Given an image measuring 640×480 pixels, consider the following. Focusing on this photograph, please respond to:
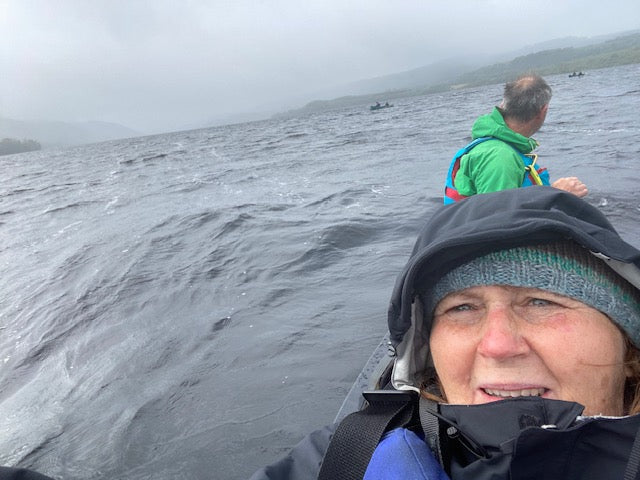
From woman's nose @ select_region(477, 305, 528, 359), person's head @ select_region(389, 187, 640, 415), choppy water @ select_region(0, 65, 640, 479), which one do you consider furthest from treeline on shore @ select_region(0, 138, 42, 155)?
woman's nose @ select_region(477, 305, 528, 359)

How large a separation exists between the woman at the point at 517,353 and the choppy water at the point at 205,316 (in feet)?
8.33

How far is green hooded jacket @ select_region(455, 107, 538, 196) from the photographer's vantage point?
3658 millimetres

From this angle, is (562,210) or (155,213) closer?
(562,210)

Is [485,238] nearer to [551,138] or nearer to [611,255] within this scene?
[611,255]

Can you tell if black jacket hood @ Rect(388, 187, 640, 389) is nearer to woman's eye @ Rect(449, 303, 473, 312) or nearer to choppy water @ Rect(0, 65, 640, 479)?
woman's eye @ Rect(449, 303, 473, 312)

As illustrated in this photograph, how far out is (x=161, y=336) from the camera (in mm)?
6082

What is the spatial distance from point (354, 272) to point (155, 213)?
31.8ft

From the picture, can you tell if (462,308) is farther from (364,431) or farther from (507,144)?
(507,144)

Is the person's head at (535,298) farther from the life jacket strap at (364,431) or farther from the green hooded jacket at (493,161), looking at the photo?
the green hooded jacket at (493,161)

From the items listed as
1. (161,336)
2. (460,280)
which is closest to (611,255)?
(460,280)

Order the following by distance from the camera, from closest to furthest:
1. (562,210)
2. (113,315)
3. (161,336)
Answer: (562,210), (161,336), (113,315)

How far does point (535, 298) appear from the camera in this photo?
1.54 meters

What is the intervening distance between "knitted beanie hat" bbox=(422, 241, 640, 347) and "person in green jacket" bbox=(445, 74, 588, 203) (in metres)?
2.22

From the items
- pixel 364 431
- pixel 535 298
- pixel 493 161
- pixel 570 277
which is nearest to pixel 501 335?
pixel 535 298
